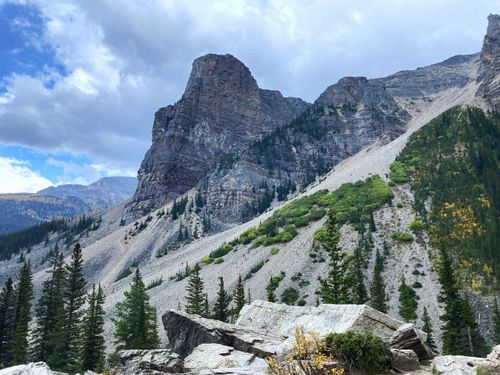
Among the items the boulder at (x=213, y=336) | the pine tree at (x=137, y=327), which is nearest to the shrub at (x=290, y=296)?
the pine tree at (x=137, y=327)

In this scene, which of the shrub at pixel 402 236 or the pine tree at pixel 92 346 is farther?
the shrub at pixel 402 236

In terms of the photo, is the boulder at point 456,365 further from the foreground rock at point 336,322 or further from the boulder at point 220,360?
the boulder at point 220,360

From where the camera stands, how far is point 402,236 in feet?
300

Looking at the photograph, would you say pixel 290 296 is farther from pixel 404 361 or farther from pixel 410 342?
pixel 404 361

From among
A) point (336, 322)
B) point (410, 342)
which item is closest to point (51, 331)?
point (336, 322)

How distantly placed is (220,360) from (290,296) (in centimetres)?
5713

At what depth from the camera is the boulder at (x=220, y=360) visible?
24.0 metres

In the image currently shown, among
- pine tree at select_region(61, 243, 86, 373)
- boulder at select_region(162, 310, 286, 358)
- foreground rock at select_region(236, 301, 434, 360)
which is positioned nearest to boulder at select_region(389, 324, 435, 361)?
foreground rock at select_region(236, 301, 434, 360)

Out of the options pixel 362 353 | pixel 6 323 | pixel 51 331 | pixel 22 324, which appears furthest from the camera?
pixel 6 323

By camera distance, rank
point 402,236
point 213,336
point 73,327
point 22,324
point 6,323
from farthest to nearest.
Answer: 1. point 402,236
2. point 6,323
3. point 22,324
4. point 73,327
5. point 213,336

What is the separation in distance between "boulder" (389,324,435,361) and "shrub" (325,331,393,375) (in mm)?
3470

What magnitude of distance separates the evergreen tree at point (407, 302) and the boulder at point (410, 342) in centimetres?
3957

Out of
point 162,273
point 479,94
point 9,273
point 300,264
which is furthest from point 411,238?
point 9,273

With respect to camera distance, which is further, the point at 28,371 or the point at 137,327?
the point at 137,327
